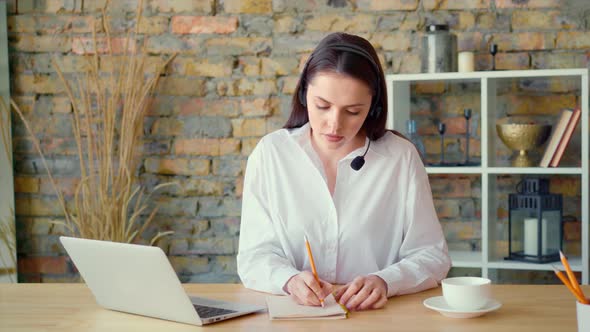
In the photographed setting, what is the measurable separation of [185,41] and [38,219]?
1139 millimetres

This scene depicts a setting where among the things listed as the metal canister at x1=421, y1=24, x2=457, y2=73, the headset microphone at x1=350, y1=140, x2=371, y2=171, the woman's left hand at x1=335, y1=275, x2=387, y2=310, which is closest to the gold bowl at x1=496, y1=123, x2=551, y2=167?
the metal canister at x1=421, y1=24, x2=457, y2=73

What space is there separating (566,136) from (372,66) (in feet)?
4.64

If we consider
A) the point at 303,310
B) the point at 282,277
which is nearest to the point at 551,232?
the point at 282,277

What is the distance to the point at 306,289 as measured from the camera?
168cm

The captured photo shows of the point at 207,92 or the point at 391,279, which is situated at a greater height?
the point at 207,92

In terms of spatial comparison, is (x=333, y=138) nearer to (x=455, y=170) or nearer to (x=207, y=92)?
(x=455, y=170)

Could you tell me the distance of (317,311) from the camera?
5.17ft

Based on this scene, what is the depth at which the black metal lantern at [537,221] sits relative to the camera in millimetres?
3033

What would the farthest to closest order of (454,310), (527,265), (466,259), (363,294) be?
(466,259) < (527,265) < (363,294) < (454,310)

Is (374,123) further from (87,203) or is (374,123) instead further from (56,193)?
(56,193)

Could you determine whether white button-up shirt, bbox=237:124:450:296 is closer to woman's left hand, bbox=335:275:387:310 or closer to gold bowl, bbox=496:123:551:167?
woman's left hand, bbox=335:275:387:310

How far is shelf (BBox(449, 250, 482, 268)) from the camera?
3078 mm

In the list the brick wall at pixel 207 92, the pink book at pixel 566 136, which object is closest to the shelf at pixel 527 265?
the brick wall at pixel 207 92

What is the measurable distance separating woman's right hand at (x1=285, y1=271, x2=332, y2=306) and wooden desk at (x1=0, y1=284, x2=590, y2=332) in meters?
0.08
